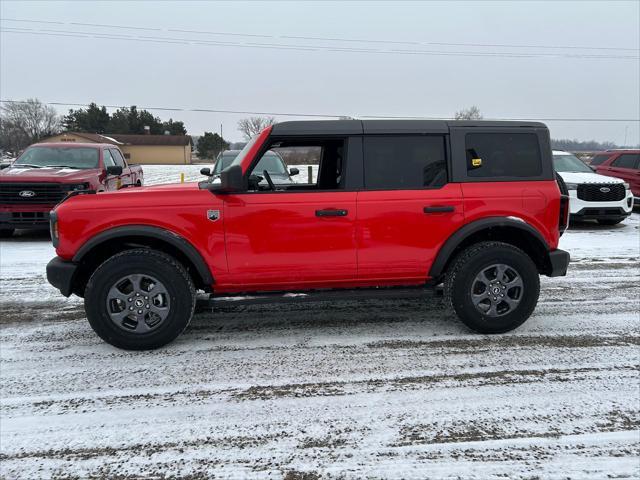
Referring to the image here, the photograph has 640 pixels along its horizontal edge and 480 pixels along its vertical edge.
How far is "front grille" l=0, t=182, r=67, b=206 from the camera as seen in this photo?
7.90 meters

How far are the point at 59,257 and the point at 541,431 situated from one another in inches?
150

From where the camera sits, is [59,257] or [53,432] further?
[59,257]

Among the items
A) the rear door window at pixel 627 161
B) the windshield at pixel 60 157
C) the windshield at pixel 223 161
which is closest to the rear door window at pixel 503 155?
the windshield at pixel 223 161

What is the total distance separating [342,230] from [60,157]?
315 inches

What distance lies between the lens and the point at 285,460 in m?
2.35

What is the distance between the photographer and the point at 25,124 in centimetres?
7188

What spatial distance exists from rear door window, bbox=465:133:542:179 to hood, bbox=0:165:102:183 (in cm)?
731

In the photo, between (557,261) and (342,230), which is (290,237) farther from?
(557,261)

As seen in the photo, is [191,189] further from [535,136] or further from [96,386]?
[535,136]

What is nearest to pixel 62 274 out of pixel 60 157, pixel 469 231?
pixel 469 231

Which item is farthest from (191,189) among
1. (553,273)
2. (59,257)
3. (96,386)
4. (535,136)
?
(553,273)

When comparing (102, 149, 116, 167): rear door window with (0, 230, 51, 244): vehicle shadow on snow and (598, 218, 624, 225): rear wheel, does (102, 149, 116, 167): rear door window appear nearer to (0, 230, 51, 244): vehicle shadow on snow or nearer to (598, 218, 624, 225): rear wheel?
(0, 230, 51, 244): vehicle shadow on snow

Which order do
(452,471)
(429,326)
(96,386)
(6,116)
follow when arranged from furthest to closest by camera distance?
1. (6,116)
2. (429,326)
3. (96,386)
4. (452,471)

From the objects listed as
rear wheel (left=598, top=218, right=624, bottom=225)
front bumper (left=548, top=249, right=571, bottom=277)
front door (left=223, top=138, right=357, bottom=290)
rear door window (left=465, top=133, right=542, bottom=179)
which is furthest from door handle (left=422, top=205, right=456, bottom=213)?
rear wheel (left=598, top=218, right=624, bottom=225)
